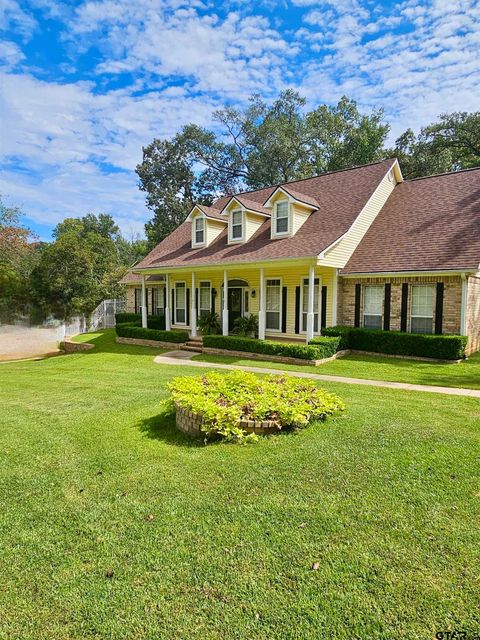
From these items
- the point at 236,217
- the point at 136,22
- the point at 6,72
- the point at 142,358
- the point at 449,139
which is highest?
the point at 449,139

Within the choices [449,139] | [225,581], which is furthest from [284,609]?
[449,139]

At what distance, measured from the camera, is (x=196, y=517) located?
3729mm

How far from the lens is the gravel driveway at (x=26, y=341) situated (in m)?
20.0

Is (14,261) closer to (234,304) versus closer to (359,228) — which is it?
(234,304)

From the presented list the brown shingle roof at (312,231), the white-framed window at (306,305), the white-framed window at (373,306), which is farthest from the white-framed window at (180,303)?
the white-framed window at (373,306)

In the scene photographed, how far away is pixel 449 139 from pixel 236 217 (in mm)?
19281

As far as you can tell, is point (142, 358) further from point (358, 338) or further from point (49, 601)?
point (49, 601)

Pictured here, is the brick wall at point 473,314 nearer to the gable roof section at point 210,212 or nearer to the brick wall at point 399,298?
the brick wall at point 399,298

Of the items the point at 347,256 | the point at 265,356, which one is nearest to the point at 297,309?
the point at 347,256

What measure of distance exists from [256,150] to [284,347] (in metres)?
26.5

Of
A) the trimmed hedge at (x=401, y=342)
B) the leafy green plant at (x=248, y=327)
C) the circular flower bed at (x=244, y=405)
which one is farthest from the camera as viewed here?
the leafy green plant at (x=248, y=327)

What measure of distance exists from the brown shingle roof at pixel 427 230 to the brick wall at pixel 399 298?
476 millimetres

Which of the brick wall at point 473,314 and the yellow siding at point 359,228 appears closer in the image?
the brick wall at point 473,314

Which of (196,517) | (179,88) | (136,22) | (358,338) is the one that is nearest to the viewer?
(196,517)
